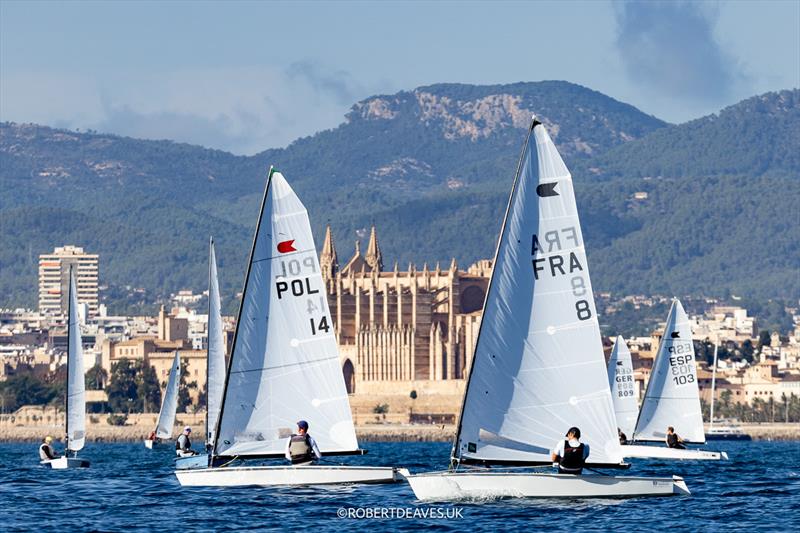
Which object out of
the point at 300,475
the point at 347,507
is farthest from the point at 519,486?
the point at 300,475

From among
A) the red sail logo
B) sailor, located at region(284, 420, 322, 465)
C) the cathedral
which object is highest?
the cathedral

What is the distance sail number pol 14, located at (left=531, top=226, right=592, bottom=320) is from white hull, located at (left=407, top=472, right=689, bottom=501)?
2775 millimetres

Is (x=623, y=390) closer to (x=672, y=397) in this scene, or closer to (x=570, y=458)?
(x=672, y=397)

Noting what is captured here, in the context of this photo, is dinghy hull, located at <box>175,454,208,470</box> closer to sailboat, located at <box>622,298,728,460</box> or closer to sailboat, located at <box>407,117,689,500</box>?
sailboat, located at <box>407,117,689,500</box>

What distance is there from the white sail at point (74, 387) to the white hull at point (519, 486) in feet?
87.2

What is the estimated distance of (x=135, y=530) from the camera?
1406 inches

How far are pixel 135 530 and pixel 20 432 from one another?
12562cm

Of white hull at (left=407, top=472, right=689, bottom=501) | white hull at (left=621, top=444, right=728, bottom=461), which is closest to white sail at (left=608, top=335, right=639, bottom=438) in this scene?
white hull at (left=621, top=444, right=728, bottom=461)

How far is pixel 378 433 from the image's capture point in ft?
511

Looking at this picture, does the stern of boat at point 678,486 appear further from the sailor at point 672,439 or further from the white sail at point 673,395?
the white sail at point 673,395

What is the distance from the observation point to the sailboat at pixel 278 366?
39969 millimetres

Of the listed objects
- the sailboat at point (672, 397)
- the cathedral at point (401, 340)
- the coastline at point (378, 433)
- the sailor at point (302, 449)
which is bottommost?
the sailor at point (302, 449)

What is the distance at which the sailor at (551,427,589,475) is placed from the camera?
118 feet

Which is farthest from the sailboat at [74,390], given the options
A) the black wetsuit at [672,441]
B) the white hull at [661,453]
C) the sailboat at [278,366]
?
the sailboat at [278,366]
